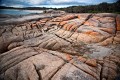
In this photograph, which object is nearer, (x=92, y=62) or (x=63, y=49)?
(x=92, y=62)

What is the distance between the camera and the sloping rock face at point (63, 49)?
535 cm

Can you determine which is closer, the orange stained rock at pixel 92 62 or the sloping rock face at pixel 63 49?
the sloping rock face at pixel 63 49

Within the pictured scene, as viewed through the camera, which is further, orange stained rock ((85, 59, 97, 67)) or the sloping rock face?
orange stained rock ((85, 59, 97, 67))

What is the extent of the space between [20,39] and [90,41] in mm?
4894

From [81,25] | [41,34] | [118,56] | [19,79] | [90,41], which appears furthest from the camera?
[81,25]

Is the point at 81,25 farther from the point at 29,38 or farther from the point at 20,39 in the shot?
the point at 20,39

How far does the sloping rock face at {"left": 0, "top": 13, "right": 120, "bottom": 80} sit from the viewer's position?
5.35 m

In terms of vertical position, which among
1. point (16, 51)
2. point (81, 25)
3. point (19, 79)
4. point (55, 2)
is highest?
point (55, 2)

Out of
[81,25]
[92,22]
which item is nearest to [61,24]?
[81,25]

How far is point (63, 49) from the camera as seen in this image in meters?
7.48

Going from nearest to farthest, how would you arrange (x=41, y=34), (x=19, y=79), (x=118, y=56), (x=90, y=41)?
(x=19, y=79), (x=118, y=56), (x=90, y=41), (x=41, y=34)

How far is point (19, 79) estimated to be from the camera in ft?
16.9

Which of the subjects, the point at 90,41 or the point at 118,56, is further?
the point at 90,41

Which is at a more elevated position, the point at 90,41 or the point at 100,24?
the point at 100,24
